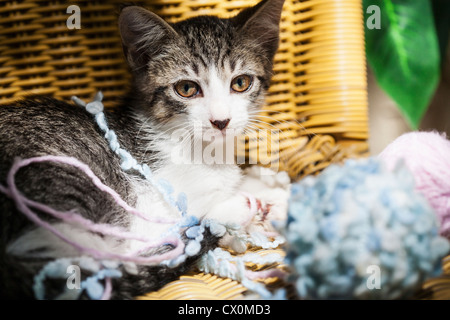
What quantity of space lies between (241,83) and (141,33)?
341mm

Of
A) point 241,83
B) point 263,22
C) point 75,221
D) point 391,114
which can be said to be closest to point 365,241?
point 75,221

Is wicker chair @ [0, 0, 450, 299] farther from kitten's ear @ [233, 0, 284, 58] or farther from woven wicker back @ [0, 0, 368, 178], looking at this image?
kitten's ear @ [233, 0, 284, 58]

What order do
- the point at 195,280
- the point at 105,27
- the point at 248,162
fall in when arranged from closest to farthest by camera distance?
the point at 195,280 → the point at 105,27 → the point at 248,162

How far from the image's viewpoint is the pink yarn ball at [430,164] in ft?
3.02

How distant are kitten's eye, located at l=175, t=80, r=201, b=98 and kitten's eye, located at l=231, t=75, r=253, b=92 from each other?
117mm

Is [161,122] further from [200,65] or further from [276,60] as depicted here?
[276,60]

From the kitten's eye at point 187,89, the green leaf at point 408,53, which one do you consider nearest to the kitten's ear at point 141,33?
the kitten's eye at point 187,89

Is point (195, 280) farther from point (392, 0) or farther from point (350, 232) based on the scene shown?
point (392, 0)

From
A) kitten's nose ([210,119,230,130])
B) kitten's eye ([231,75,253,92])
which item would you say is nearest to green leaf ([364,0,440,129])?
kitten's eye ([231,75,253,92])

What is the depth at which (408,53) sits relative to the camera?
1.63 m

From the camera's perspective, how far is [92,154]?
1.08 metres

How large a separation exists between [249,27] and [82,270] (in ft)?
2.90

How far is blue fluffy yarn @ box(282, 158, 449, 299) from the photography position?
63cm
